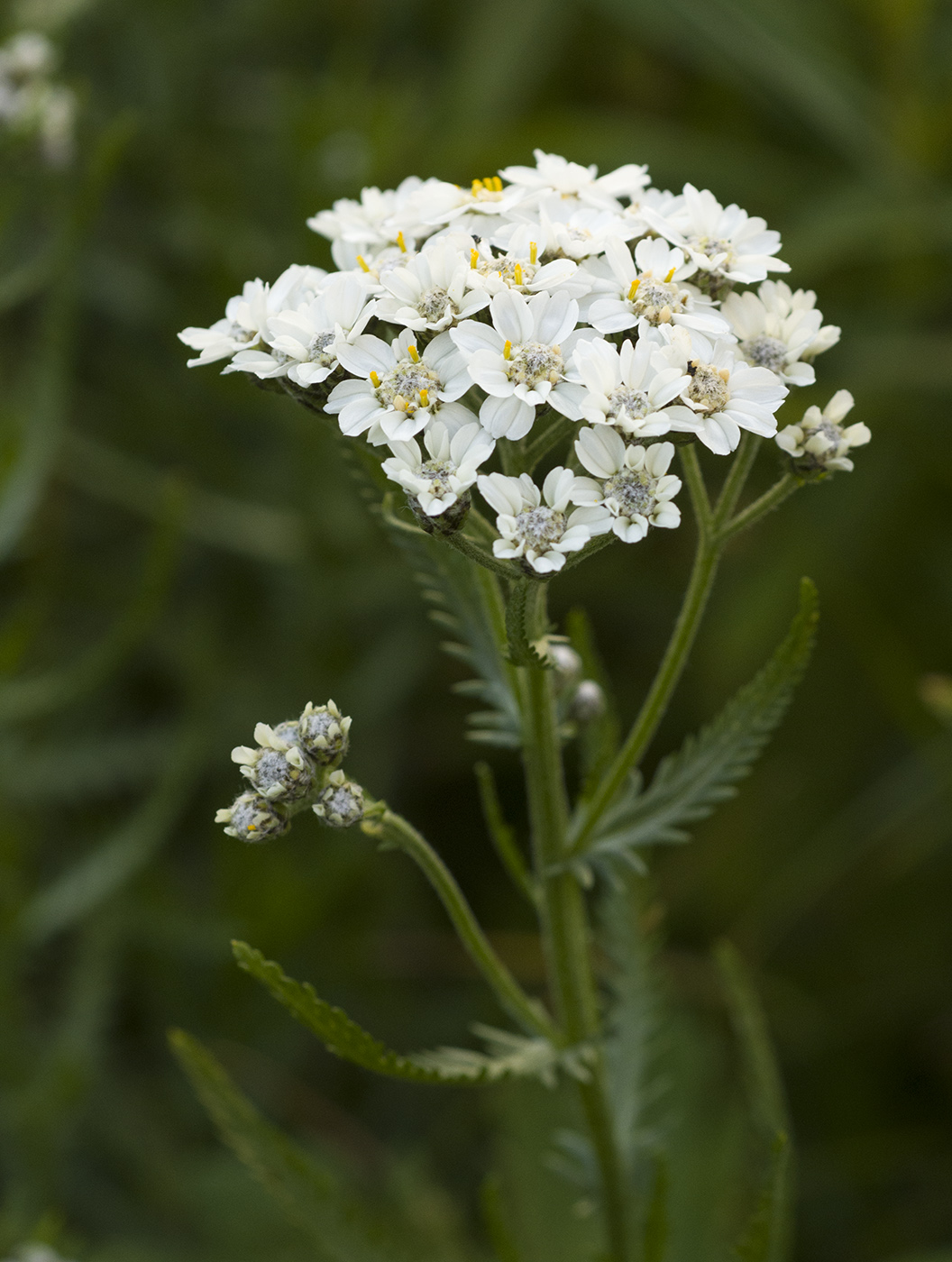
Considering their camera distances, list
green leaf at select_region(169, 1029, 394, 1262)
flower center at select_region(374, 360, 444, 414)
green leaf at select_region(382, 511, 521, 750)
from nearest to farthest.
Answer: flower center at select_region(374, 360, 444, 414) < green leaf at select_region(382, 511, 521, 750) < green leaf at select_region(169, 1029, 394, 1262)

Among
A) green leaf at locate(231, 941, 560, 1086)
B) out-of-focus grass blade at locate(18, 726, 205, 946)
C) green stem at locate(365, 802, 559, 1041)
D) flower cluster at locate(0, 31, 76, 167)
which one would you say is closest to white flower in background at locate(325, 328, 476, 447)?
green stem at locate(365, 802, 559, 1041)

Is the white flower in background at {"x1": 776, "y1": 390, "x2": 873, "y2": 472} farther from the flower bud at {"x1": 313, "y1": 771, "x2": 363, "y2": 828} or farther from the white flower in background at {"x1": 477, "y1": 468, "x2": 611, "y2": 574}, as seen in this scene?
the flower bud at {"x1": 313, "y1": 771, "x2": 363, "y2": 828}

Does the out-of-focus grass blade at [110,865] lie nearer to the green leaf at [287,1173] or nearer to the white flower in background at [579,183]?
the green leaf at [287,1173]

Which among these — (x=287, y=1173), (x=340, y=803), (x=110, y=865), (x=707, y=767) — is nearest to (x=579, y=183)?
(x=707, y=767)

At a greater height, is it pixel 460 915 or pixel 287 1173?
pixel 460 915

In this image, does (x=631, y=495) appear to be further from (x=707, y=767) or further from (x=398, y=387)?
(x=707, y=767)

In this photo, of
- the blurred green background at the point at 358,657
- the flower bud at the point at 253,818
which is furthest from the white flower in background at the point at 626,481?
the blurred green background at the point at 358,657

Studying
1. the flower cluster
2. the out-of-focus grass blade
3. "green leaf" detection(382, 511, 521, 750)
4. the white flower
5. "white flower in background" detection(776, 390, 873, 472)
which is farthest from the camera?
the flower cluster

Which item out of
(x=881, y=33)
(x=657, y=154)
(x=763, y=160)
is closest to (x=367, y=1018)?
(x=657, y=154)
